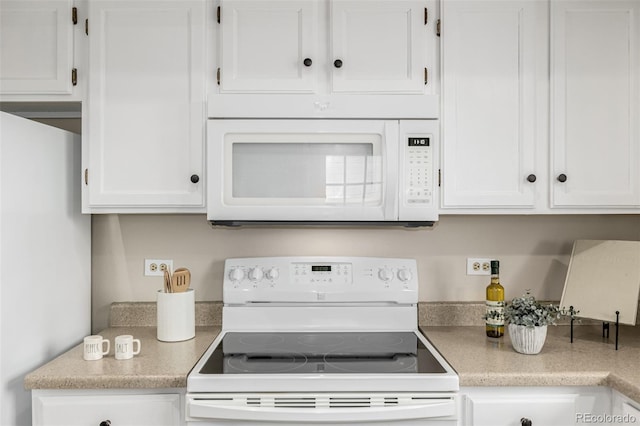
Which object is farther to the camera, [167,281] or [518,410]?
[167,281]

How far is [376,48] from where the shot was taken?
173 cm

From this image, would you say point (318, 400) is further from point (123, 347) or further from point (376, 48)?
point (376, 48)

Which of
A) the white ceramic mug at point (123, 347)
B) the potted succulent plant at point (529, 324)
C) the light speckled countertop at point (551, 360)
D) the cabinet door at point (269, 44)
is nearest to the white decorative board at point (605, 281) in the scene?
the light speckled countertop at point (551, 360)

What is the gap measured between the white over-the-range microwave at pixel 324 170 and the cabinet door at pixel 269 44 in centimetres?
17

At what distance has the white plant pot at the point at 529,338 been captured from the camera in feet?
5.14

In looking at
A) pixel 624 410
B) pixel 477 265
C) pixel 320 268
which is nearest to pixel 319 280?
pixel 320 268

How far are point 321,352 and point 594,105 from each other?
1.37 metres

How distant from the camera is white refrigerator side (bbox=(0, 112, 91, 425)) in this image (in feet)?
4.82

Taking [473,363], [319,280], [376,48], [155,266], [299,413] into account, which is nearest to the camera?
[299,413]

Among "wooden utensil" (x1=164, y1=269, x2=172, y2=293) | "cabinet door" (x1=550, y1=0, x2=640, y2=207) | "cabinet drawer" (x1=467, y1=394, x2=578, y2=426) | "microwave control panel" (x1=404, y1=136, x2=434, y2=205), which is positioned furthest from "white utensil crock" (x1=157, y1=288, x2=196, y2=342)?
"cabinet door" (x1=550, y1=0, x2=640, y2=207)

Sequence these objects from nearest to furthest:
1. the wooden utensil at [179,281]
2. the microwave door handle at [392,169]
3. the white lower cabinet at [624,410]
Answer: the white lower cabinet at [624,410]
the microwave door handle at [392,169]
the wooden utensil at [179,281]

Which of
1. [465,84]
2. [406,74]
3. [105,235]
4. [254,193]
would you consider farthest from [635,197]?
[105,235]

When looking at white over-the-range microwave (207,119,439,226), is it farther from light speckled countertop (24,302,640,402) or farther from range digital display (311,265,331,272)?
light speckled countertop (24,302,640,402)

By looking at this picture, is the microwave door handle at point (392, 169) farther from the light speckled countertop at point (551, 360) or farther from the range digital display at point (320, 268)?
the light speckled countertop at point (551, 360)
